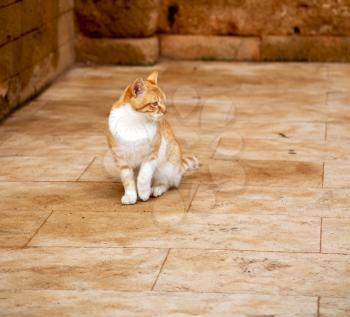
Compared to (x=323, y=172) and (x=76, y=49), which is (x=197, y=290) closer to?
(x=323, y=172)

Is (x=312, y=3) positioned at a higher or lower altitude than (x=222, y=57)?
higher

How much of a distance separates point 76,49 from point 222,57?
5.21 feet

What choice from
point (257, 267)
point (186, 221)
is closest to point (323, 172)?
point (186, 221)

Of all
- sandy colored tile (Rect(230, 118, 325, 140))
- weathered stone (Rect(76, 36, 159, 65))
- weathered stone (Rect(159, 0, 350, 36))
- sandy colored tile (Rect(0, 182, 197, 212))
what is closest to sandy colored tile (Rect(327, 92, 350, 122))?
sandy colored tile (Rect(230, 118, 325, 140))

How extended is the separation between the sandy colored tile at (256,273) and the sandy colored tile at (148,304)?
3.8 inches

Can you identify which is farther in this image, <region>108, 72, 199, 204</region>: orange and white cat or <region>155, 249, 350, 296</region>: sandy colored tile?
<region>108, 72, 199, 204</region>: orange and white cat

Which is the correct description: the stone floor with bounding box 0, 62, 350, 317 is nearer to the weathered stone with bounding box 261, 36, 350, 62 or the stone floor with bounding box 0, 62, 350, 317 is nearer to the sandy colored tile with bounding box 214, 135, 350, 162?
the sandy colored tile with bounding box 214, 135, 350, 162

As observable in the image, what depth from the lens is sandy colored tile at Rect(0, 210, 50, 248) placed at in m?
4.84

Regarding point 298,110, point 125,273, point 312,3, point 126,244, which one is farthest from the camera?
point 312,3

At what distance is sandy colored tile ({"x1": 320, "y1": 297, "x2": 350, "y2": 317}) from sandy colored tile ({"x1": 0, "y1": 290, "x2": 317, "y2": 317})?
0.04 metres

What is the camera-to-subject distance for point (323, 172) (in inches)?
237

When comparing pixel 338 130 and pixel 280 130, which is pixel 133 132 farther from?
pixel 338 130

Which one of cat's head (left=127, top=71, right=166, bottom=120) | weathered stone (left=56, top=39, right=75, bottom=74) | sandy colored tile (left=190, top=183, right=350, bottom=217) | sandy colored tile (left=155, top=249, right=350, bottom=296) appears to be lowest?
weathered stone (left=56, top=39, right=75, bottom=74)

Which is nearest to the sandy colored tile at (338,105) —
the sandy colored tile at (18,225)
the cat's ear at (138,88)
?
the cat's ear at (138,88)
